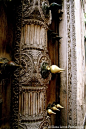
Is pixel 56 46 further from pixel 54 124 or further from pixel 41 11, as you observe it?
pixel 54 124

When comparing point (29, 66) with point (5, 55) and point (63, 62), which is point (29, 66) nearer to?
point (5, 55)

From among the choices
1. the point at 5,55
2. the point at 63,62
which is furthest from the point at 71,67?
the point at 5,55

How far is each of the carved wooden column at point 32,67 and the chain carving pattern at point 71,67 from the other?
38 centimetres

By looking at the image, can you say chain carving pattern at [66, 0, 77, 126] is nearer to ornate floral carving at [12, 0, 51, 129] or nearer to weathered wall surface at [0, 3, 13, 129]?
ornate floral carving at [12, 0, 51, 129]

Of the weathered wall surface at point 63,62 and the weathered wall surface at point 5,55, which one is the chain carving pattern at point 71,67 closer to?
the weathered wall surface at point 63,62

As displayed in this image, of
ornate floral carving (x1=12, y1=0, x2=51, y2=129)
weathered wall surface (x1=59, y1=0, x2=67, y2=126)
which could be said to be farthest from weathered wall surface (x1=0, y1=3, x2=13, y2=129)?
weathered wall surface (x1=59, y1=0, x2=67, y2=126)

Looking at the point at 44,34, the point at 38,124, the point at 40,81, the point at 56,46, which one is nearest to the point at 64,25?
the point at 56,46

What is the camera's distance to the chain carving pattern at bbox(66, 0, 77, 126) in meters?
1.41

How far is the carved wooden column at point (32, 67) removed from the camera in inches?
40.3

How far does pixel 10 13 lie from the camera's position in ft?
3.64

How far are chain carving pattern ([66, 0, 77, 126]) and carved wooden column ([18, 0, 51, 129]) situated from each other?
15.1 inches

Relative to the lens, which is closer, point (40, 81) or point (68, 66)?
point (40, 81)

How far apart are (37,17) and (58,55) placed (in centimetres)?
56

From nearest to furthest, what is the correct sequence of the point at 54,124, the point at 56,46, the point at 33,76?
the point at 33,76 < the point at 54,124 < the point at 56,46
